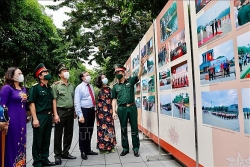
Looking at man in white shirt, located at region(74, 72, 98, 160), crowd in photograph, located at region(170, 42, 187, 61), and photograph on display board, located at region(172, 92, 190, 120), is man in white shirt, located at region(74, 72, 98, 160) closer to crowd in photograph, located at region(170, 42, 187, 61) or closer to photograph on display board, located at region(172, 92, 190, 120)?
photograph on display board, located at region(172, 92, 190, 120)

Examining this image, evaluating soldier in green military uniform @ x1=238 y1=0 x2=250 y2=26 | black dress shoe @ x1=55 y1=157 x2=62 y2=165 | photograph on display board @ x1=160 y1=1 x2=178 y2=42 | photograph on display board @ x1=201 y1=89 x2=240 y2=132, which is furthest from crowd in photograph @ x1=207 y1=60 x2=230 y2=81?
black dress shoe @ x1=55 y1=157 x2=62 y2=165

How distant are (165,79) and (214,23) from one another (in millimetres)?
1580

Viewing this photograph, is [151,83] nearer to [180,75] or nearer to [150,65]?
[150,65]

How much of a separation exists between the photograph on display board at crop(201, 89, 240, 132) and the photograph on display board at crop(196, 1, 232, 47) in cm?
53

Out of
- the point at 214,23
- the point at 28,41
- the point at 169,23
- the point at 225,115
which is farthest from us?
the point at 28,41

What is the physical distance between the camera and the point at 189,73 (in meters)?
2.72

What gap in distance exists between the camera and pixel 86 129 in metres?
4.32

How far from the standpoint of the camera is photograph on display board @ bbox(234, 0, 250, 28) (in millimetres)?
1682

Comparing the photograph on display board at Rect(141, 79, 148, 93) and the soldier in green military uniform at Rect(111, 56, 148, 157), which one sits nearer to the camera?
the soldier in green military uniform at Rect(111, 56, 148, 157)

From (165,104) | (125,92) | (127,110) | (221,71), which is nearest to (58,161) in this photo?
(127,110)

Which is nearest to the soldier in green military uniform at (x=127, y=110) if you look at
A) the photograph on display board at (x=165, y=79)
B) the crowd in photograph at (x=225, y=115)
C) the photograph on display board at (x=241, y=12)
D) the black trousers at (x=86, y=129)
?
the photograph on display board at (x=165, y=79)

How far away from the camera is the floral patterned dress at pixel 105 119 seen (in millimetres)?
4598

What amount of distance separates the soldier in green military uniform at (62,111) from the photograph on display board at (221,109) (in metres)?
2.46

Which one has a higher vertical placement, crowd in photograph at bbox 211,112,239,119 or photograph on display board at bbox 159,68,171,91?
photograph on display board at bbox 159,68,171,91
